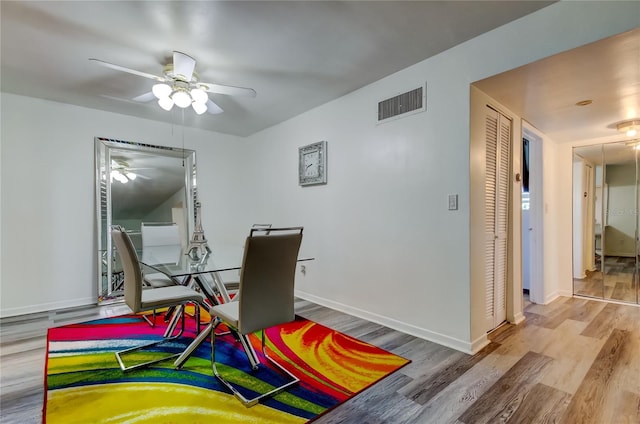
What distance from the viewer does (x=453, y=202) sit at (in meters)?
2.32

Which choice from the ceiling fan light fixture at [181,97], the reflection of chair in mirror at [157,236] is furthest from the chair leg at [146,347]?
the ceiling fan light fixture at [181,97]

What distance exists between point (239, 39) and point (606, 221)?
15.1 ft

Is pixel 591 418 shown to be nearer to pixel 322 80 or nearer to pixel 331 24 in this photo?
pixel 331 24

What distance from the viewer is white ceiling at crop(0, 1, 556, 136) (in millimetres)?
1824

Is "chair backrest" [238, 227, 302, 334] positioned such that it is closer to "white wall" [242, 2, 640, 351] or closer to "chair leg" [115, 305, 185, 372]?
"chair leg" [115, 305, 185, 372]

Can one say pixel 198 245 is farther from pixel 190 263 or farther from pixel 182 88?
pixel 182 88

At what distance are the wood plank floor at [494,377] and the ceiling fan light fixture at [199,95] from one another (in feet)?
7.35

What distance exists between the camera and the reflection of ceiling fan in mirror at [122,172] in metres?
3.76

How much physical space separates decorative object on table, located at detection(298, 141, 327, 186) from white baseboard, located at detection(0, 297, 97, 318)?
9.78ft

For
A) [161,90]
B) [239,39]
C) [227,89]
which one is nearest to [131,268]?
[161,90]

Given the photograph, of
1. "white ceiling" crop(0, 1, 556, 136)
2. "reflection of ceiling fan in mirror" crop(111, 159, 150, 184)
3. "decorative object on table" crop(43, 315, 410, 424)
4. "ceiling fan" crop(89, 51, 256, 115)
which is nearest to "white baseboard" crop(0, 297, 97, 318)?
"decorative object on table" crop(43, 315, 410, 424)

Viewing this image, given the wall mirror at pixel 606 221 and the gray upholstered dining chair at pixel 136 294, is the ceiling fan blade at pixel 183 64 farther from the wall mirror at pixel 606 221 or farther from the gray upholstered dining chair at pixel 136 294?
the wall mirror at pixel 606 221

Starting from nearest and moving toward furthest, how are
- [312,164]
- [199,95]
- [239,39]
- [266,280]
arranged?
[266,280] < [239,39] < [199,95] < [312,164]

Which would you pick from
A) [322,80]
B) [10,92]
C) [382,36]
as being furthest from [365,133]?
[10,92]
